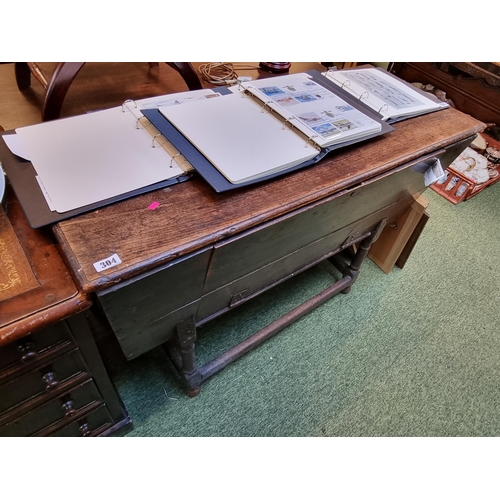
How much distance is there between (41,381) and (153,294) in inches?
11.6

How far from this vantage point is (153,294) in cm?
62

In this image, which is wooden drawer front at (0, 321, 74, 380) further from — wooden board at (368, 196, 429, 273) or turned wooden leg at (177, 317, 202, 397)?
wooden board at (368, 196, 429, 273)

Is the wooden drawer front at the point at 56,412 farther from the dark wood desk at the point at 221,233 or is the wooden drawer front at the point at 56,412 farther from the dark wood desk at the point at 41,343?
the dark wood desk at the point at 221,233

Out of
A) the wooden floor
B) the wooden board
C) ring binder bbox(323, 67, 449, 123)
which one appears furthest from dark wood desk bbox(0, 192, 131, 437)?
the wooden board

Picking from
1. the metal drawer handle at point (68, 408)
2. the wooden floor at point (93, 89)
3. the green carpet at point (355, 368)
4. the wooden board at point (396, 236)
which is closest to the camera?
the metal drawer handle at point (68, 408)

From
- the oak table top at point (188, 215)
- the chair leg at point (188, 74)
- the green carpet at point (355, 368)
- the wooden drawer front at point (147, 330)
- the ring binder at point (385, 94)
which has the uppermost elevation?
the ring binder at point (385, 94)

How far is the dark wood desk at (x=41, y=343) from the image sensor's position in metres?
0.52

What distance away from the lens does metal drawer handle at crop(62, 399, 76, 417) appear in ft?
2.53

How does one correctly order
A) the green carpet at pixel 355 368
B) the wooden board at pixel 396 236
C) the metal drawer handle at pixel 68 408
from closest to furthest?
1. the metal drawer handle at pixel 68 408
2. the green carpet at pixel 355 368
3. the wooden board at pixel 396 236

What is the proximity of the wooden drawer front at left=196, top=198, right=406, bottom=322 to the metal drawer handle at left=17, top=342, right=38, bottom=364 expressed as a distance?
1.07 ft

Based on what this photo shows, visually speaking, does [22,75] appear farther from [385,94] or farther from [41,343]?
[385,94]

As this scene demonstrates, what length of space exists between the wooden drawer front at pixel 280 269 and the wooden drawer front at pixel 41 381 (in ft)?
0.92

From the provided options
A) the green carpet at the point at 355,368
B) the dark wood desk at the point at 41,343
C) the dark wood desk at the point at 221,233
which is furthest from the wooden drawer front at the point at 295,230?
the green carpet at the point at 355,368

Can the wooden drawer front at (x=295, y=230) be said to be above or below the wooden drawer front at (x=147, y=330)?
above
